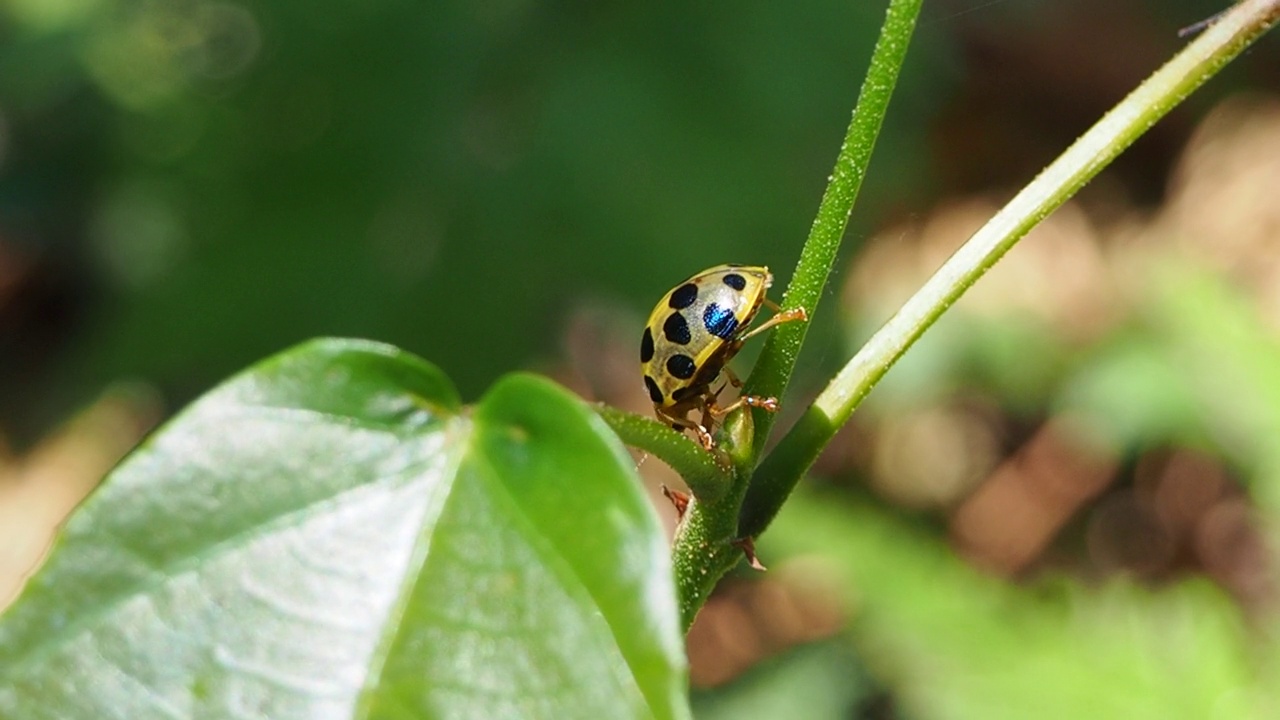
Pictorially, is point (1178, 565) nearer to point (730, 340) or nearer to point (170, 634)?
point (730, 340)

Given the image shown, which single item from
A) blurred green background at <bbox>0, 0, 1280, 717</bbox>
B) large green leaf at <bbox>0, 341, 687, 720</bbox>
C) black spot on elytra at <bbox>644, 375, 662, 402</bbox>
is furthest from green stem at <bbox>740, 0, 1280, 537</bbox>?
blurred green background at <bbox>0, 0, 1280, 717</bbox>

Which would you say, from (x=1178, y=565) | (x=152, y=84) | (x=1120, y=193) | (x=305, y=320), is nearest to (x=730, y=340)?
(x=305, y=320)

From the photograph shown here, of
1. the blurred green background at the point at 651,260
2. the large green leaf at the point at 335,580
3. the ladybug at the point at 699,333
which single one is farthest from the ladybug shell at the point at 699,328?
the blurred green background at the point at 651,260

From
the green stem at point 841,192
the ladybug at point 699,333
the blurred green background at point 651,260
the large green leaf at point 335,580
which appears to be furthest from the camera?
the blurred green background at point 651,260

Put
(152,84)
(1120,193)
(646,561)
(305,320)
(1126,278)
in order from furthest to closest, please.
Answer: (1120,193), (1126,278), (152,84), (305,320), (646,561)

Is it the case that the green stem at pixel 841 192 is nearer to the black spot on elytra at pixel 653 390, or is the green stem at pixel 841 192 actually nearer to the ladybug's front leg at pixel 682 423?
the ladybug's front leg at pixel 682 423

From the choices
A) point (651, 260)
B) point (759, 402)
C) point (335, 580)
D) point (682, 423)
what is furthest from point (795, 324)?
point (651, 260)
